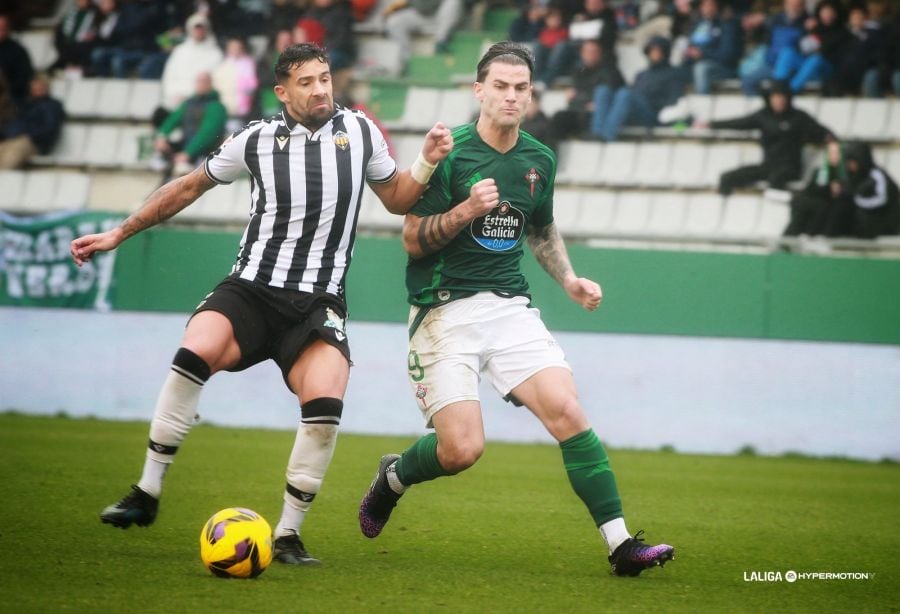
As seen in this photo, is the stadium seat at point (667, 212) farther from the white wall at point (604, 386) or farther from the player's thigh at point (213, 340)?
the player's thigh at point (213, 340)

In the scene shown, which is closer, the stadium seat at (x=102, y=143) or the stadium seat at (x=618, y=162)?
the stadium seat at (x=618, y=162)

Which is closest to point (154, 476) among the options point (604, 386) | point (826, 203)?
point (604, 386)

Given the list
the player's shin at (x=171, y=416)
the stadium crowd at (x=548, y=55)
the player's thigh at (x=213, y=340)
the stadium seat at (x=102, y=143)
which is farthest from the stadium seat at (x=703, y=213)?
the player's shin at (x=171, y=416)

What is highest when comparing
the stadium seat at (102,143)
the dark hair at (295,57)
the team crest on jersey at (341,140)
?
the dark hair at (295,57)

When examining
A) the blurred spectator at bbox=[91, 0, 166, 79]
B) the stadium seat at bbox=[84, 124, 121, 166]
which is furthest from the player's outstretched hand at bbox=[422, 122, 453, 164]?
the blurred spectator at bbox=[91, 0, 166, 79]

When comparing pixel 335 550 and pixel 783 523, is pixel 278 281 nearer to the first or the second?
pixel 335 550

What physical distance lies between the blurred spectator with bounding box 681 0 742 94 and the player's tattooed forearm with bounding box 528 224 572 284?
30.7ft

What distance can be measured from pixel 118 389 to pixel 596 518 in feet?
26.4

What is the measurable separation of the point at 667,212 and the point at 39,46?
9291 mm

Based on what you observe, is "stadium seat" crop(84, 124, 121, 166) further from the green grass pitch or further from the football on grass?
the football on grass

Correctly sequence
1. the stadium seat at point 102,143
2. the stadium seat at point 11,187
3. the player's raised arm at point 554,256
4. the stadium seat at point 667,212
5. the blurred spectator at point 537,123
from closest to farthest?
the player's raised arm at point 554,256
the stadium seat at point 667,212
the blurred spectator at point 537,123
the stadium seat at point 11,187
the stadium seat at point 102,143

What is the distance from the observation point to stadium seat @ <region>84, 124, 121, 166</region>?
16.1 meters

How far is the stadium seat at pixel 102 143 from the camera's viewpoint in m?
16.1

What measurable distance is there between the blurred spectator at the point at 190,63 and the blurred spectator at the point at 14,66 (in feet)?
5.65
